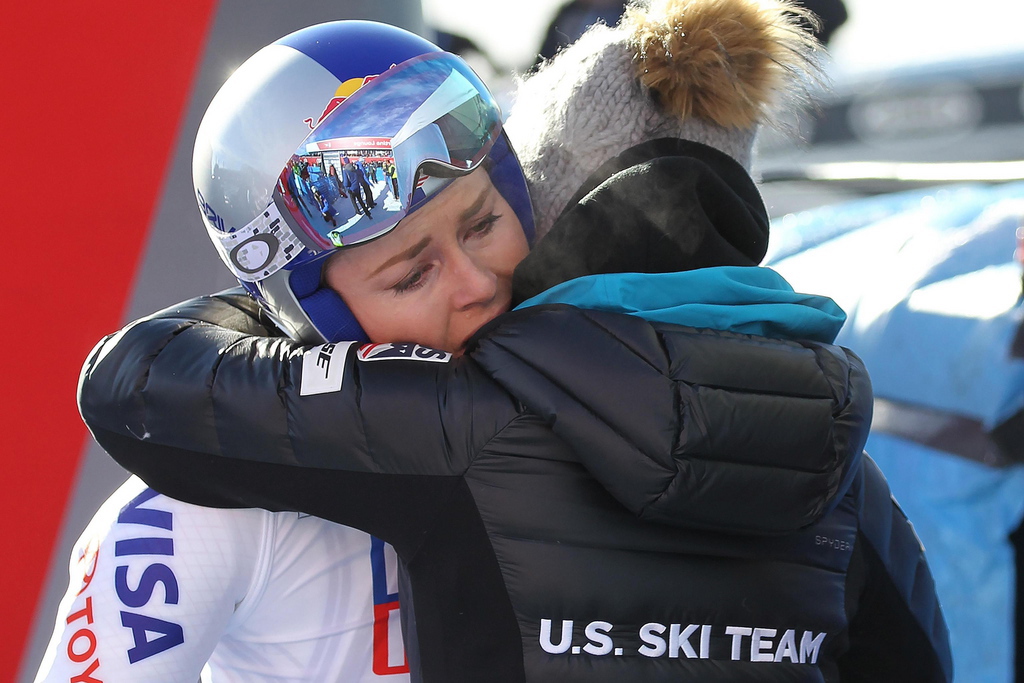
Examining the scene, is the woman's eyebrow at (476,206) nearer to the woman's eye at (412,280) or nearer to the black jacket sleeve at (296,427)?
the woman's eye at (412,280)

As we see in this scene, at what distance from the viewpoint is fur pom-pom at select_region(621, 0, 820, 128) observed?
4.47 feet

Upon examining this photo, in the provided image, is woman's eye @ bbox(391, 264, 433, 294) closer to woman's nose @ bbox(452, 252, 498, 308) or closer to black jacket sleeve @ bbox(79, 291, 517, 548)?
woman's nose @ bbox(452, 252, 498, 308)

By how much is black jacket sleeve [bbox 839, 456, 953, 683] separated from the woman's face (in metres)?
0.62

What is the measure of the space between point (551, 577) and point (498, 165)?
642mm

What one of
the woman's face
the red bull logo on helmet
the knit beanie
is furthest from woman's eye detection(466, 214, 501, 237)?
the red bull logo on helmet

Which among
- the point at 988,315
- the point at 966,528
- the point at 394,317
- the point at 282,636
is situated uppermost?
the point at 394,317

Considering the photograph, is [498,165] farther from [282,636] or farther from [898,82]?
[898,82]

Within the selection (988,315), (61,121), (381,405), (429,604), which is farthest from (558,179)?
(988,315)

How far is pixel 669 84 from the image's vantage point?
53.9 inches

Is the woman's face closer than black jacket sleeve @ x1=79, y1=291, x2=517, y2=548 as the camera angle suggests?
No

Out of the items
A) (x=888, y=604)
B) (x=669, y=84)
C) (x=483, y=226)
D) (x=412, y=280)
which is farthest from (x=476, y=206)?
(x=888, y=604)

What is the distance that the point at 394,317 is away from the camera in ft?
4.35

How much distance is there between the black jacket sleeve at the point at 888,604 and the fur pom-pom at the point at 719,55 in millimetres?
596

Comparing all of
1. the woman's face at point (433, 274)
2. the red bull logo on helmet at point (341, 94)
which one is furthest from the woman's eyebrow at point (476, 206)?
the red bull logo on helmet at point (341, 94)
